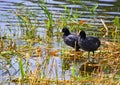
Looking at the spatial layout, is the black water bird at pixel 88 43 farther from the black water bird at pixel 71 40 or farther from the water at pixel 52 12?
the water at pixel 52 12

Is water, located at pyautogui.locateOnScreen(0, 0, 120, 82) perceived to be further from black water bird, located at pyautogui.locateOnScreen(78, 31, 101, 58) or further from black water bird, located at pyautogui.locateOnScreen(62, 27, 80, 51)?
black water bird, located at pyautogui.locateOnScreen(78, 31, 101, 58)

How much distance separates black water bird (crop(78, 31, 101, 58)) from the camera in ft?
31.2

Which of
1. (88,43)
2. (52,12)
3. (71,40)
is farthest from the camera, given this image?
(52,12)

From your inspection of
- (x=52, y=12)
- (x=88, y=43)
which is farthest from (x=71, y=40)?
(x=52, y=12)

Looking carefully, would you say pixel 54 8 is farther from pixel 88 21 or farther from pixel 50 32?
pixel 50 32

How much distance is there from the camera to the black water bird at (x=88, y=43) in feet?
31.2

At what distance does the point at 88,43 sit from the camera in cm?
960

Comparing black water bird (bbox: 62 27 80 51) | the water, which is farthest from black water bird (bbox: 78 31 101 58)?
the water

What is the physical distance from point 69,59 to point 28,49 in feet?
2.85

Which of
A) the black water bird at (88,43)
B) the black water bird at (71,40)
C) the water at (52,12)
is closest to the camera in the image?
the water at (52,12)

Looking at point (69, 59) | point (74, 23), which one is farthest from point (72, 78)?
point (74, 23)

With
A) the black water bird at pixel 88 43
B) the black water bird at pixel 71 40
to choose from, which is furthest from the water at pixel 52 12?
the black water bird at pixel 88 43

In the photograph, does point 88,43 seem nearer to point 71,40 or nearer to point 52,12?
point 71,40

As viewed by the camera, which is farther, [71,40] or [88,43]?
[71,40]
